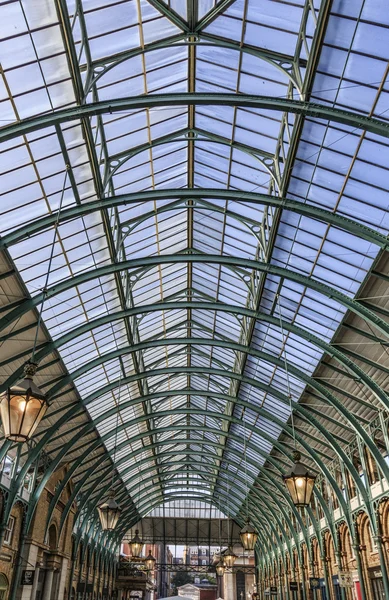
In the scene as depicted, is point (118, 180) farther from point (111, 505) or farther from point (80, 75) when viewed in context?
point (111, 505)

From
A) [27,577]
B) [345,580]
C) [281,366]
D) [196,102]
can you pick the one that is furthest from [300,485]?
[27,577]

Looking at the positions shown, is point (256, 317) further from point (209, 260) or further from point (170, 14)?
point (170, 14)

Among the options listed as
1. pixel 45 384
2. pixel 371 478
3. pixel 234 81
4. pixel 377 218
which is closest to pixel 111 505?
pixel 45 384

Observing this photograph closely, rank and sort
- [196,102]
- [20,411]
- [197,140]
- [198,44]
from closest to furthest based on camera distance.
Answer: [20,411], [196,102], [198,44], [197,140]

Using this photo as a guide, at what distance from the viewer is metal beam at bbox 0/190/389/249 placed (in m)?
15.2

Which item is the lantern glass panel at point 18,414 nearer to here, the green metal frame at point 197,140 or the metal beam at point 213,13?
the green metal frame at point 197,140

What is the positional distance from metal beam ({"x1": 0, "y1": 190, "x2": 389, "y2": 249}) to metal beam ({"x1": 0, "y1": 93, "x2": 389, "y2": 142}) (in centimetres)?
308

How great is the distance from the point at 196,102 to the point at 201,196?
431cm

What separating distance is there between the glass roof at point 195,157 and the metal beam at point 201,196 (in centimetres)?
8

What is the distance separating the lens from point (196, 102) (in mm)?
13164

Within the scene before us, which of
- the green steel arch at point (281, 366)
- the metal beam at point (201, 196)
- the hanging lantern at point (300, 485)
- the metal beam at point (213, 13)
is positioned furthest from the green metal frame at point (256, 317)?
the metal beam at point (213, 13)

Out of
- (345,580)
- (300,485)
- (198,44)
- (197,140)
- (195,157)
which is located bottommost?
(345,580)

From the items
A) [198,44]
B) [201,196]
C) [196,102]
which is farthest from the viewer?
[201,196]

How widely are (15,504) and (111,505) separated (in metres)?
7.21
